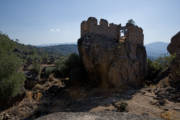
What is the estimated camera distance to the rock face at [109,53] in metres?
14.2

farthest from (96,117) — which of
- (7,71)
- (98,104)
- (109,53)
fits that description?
(109,53)

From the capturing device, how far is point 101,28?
48.2ft

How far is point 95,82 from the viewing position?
15.5 meters

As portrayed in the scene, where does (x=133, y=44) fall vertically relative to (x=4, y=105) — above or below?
above

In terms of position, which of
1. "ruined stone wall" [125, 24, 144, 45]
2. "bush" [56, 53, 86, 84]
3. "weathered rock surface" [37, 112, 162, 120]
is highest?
"ruined stone wall" [125, 24, 144, 45]

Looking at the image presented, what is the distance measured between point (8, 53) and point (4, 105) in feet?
16.5

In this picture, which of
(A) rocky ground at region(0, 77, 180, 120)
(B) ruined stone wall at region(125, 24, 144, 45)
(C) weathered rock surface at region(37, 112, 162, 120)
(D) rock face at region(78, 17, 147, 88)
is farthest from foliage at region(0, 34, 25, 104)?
(B) ruined stone wall at region(125, 24, 144, 45)

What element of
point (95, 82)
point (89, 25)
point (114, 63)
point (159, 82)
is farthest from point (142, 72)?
point (89, 25)

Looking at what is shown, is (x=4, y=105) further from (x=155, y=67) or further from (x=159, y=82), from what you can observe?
(x=155, y=67)

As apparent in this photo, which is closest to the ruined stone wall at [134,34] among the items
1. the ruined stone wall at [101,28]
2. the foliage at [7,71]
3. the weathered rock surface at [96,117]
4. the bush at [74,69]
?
the ruined stone wall at [101,28]

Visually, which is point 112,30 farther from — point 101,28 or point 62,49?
point 62,49

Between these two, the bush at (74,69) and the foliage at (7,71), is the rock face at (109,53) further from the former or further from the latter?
the foliage at (7,71)

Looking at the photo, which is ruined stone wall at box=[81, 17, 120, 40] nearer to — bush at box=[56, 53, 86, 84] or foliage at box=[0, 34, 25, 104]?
Result: bush at box=[56, 53, 86, 84]

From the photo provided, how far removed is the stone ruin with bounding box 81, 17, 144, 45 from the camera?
14362mm
